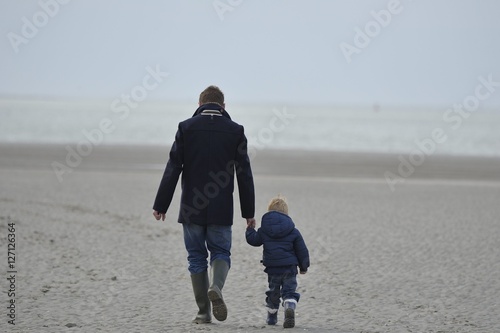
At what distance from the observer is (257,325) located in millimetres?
6637

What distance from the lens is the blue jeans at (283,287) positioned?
639cm

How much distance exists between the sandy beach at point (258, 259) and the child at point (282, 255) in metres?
0.26

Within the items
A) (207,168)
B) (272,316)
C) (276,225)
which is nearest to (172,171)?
(207,168)

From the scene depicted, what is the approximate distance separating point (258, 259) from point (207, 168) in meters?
3.92

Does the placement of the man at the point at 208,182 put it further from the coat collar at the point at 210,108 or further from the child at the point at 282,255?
the child at the point at 282,255

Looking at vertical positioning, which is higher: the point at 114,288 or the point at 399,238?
the point at 399,238

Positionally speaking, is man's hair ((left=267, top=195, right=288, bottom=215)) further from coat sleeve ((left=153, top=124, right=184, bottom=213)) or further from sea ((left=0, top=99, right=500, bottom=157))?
sea ((left=0, top=99, right=500, bottom=157))

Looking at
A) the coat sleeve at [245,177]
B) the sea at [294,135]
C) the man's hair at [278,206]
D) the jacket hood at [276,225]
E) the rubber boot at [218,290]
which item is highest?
the sea at [294,135]

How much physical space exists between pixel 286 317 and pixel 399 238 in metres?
5.96

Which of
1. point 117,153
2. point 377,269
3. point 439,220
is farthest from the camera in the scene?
point 117,153

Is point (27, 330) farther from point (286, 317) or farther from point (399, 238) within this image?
point (399, 238)

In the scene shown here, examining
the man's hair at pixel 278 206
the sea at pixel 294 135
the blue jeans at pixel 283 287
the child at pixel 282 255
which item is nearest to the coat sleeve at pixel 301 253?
the child at pixel 282 255

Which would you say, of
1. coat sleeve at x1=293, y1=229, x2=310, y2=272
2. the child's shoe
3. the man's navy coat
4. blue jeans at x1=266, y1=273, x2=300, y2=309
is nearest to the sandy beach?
the child's shoe

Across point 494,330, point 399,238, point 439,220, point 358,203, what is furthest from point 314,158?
point 494,330
